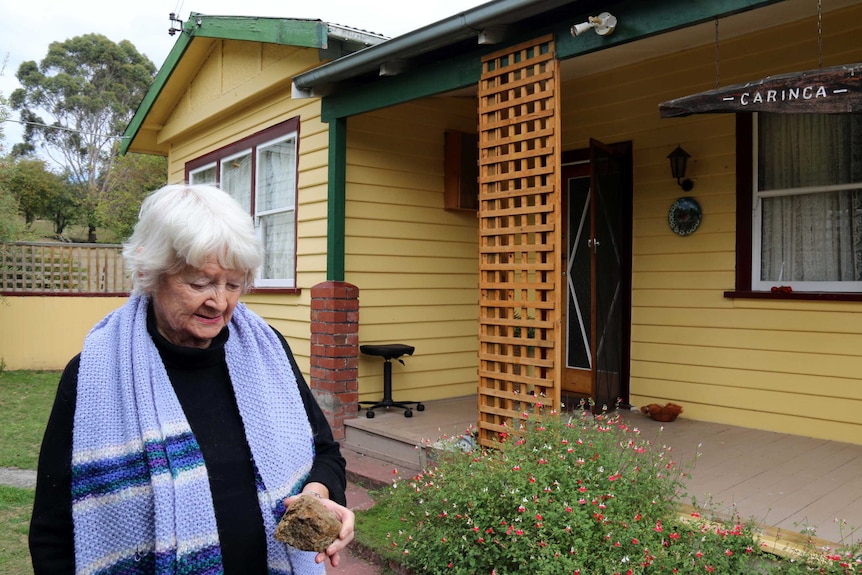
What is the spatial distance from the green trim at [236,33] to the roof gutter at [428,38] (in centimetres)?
32

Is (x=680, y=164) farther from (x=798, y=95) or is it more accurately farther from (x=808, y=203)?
(x=798, y=95)

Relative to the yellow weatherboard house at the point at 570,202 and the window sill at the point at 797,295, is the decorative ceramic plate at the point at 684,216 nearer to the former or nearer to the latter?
the yellow weatherboard house at the point at 570,202

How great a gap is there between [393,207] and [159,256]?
4467 mm

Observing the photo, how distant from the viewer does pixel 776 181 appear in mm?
4688

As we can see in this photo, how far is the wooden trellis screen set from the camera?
384cm

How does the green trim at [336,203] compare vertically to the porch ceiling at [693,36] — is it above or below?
below

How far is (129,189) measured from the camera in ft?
84.6

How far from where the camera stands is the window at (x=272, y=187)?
21.0 ft

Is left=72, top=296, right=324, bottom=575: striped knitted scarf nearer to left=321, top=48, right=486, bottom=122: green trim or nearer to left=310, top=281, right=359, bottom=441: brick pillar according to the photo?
left=321, top=48, right=486, bottom=122: green trim

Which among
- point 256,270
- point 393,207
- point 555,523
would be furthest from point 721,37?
point 256,270

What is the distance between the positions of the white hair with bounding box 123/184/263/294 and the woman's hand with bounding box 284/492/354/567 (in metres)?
0.59

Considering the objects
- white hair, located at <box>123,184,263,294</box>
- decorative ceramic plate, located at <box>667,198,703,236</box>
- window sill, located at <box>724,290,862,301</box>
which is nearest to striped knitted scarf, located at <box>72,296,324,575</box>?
white hair, located at <box>123,184,263,294</box>

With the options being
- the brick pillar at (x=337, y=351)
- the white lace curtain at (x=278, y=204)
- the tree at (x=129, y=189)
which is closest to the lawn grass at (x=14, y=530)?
the brick pillar at (x=337, y=351)

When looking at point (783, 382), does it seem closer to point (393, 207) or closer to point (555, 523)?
point (555, 523)
